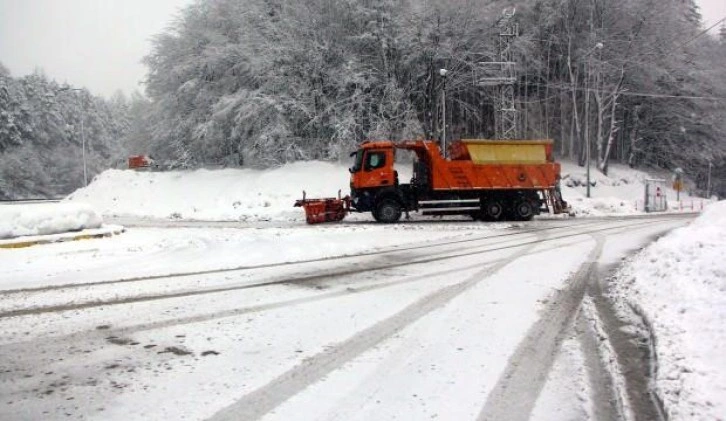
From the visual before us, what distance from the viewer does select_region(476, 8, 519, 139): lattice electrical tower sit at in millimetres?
34750

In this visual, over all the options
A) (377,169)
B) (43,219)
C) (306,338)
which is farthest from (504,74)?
(306,338)

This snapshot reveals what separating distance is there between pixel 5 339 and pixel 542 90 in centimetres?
4411

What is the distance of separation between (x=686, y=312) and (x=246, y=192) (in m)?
28.4

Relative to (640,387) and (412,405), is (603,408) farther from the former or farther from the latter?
(412,405)

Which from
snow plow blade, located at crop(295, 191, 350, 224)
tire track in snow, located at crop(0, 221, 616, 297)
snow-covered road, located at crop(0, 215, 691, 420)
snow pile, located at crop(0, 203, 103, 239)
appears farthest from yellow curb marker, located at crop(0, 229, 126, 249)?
snow plow blade, located at crop(295, 191, 350, 224)

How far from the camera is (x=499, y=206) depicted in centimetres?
2288

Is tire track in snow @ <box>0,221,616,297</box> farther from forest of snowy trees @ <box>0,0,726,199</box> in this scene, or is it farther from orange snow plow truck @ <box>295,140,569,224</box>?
forest of snowy trees @ <box>0,0,726,199</box>

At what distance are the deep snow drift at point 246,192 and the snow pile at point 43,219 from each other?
9.69 m

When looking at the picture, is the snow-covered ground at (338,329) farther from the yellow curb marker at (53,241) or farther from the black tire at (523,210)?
the black tire at (523,210)

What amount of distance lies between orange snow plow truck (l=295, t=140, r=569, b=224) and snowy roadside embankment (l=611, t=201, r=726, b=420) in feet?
39.6

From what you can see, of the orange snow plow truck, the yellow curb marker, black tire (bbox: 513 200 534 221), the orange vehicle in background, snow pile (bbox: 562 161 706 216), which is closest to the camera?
the yellow curb marker

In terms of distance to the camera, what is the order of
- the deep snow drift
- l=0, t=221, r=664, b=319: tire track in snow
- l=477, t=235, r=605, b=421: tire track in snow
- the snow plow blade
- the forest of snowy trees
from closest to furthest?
l=477, t=235, r=605, b=421: tire track in snow, l=0, t=221, r=664, b=319: tire track in snow, the snow plow blade, the deep snow drift, the forest of snowy trees

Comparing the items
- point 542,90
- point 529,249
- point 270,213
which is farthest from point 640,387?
point 542,90

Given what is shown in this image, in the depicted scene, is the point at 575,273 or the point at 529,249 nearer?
the point at 575,273
